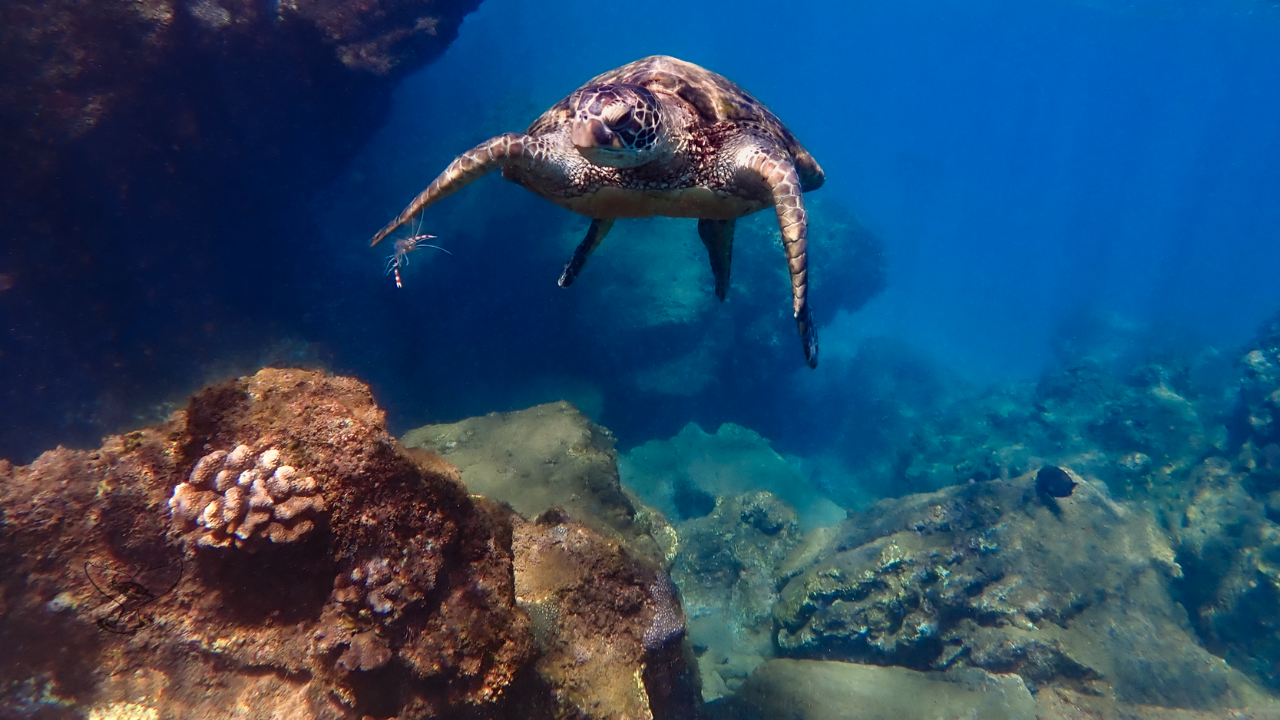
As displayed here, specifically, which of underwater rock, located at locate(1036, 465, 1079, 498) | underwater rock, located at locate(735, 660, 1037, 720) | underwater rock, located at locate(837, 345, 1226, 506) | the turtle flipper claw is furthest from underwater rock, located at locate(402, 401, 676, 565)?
underwater rock, located at locate(837, 345, 1226, 506)

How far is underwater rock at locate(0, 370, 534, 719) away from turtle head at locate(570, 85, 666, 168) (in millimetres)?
2180

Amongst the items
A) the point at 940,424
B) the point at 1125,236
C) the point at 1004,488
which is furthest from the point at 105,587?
the point at 1125,236

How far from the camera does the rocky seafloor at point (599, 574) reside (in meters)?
2.43

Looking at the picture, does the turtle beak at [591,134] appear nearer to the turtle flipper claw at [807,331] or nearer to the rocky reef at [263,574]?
the turtle flipper claw at [807,331]

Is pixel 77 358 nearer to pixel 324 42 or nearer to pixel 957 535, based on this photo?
pixel 324 42

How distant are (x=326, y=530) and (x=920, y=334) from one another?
57555 millimetres

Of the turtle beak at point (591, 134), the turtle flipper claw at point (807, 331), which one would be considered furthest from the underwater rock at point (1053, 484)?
the turtle beak at point (591, 134)

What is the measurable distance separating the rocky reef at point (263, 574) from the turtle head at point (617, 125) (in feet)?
7.16

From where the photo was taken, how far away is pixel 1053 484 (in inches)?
394

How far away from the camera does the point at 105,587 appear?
2.69 metres

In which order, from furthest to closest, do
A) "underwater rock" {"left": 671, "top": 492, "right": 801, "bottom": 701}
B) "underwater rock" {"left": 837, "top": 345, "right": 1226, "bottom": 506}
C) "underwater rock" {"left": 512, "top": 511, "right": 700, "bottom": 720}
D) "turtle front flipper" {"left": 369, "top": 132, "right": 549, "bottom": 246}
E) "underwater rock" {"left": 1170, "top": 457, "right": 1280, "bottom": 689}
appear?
1. "underwater rock" {"left": 837, "top": 345, "right": 1226, "bottom": 506}
2. "underwater rock" {"left": 1170, "top": 457, "right": 1280, "bottom": 689}
3. "underwater rock" {"left": 671, "top": 492, "right": 801, "bottom": 701}
4. "turtle front flipper" {"left": 369, "top": 132, "right": 549, "bottom": 246}
5. "underwater rock" {"left": 512, "top": 511, "right": 700, "bottom": 720}

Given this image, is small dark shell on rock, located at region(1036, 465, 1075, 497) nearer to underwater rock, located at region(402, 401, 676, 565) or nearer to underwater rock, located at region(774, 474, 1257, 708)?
underwater rock, located at region(774, 474, 1257, 708)

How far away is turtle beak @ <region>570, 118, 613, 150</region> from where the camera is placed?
339 cm

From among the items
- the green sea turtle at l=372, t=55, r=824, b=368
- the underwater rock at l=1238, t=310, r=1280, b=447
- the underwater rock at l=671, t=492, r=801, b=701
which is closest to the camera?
the green sea turtle at l=372, t=55, r=824, b=368
